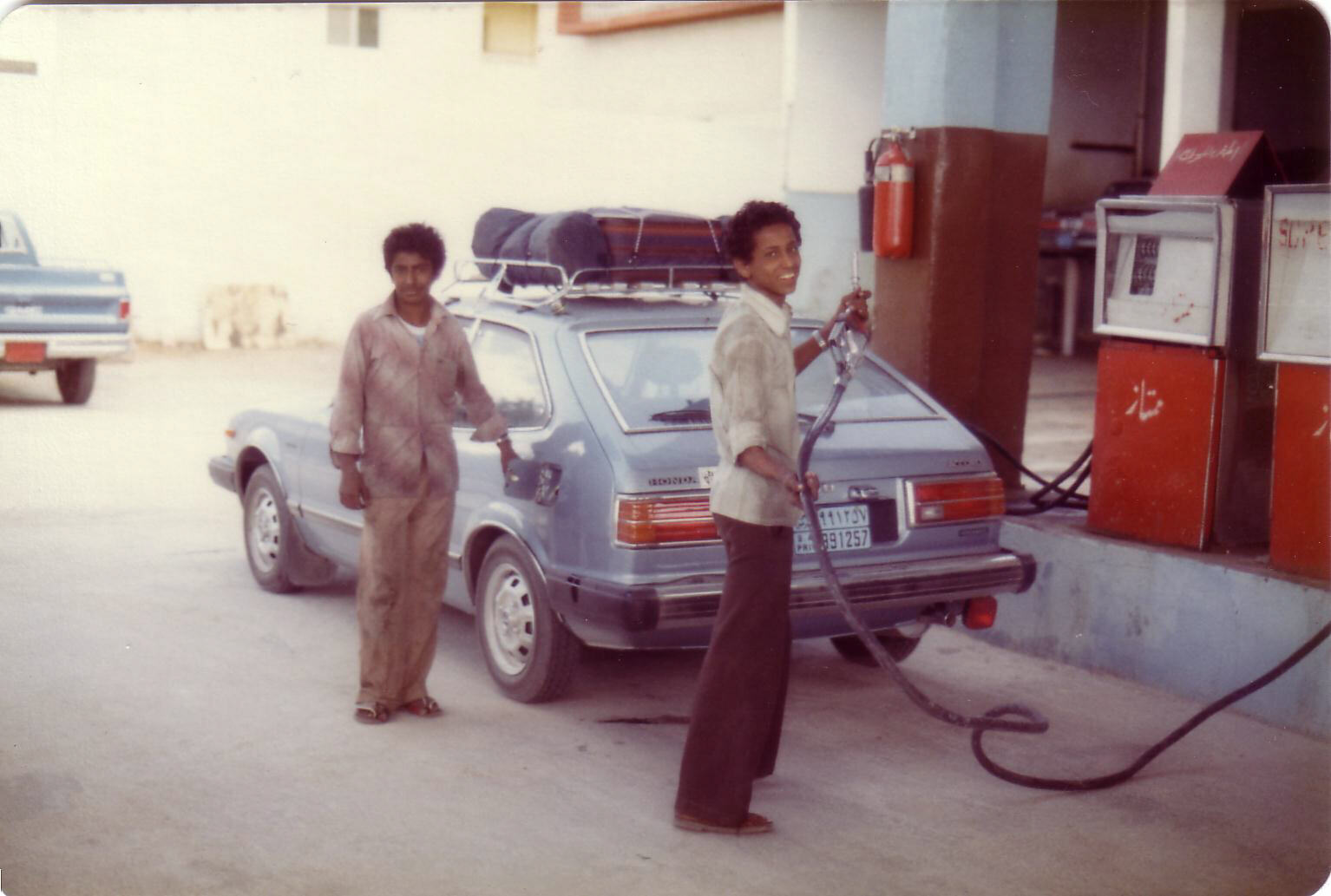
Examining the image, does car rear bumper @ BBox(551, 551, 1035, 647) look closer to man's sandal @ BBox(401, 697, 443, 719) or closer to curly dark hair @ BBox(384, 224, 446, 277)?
man's sandal @ BBox(401, 697, 443, 719)

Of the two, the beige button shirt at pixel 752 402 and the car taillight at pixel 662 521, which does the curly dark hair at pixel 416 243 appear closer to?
the car taillight at pixel 662 521

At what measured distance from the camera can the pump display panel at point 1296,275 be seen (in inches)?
215

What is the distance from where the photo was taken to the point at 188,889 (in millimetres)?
4094

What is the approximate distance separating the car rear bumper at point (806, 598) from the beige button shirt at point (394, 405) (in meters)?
0.67

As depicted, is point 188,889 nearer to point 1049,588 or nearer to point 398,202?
point 1049,588

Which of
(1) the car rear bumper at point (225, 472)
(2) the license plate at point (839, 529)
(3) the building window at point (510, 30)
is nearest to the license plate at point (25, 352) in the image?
(1) the car rear bumper at point (225, 472)

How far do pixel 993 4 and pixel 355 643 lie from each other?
432 centimetres

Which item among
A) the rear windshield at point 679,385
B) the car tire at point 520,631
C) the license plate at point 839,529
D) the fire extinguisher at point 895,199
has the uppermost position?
the fire extinguisher at point 895,199

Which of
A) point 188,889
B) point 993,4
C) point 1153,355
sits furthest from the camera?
point 993,4

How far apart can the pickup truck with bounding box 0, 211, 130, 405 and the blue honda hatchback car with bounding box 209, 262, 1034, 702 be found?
23.1ft

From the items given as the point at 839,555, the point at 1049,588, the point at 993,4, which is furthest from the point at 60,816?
the point at 993,4

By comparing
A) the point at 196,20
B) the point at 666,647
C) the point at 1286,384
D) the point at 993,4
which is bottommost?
the point at 666,647

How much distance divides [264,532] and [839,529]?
338cm

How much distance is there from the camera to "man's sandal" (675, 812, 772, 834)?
4.46 metres
